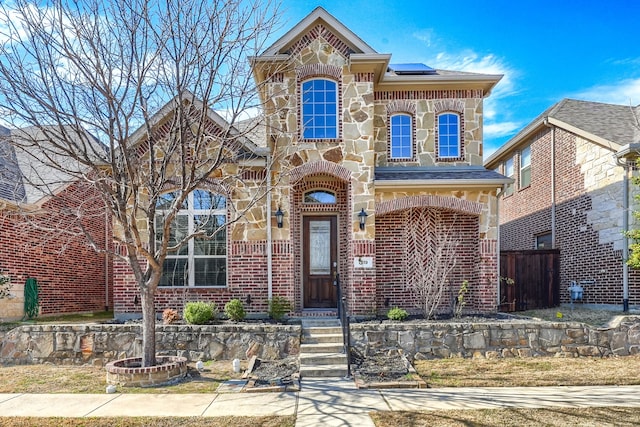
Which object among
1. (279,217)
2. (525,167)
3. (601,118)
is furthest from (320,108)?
(525,167)

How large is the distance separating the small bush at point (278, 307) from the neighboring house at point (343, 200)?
19cm

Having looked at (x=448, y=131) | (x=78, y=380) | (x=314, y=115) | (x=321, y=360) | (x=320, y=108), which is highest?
(x=320, y=108)

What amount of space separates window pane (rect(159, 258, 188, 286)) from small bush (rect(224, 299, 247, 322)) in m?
1.82

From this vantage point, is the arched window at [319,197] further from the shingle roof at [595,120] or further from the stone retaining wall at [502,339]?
the shingle roof at [595,120]

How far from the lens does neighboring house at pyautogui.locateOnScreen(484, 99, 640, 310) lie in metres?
11.1

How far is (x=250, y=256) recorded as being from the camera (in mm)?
10617

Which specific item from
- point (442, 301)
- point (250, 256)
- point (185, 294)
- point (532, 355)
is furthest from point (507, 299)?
point (185, 294)

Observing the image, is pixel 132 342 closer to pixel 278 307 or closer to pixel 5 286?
pixel 278 307

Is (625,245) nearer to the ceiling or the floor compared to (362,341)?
nearer to the ceiling

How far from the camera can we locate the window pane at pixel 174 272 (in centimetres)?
1088

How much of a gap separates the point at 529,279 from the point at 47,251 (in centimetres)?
1333

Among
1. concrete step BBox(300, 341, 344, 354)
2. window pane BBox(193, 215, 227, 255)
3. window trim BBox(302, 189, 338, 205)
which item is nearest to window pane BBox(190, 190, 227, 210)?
window pane BBox(193, 215, 227, 255)

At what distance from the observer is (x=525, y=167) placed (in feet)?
51.5

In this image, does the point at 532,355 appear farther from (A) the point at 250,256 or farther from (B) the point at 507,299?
(A) the point at 250,256
